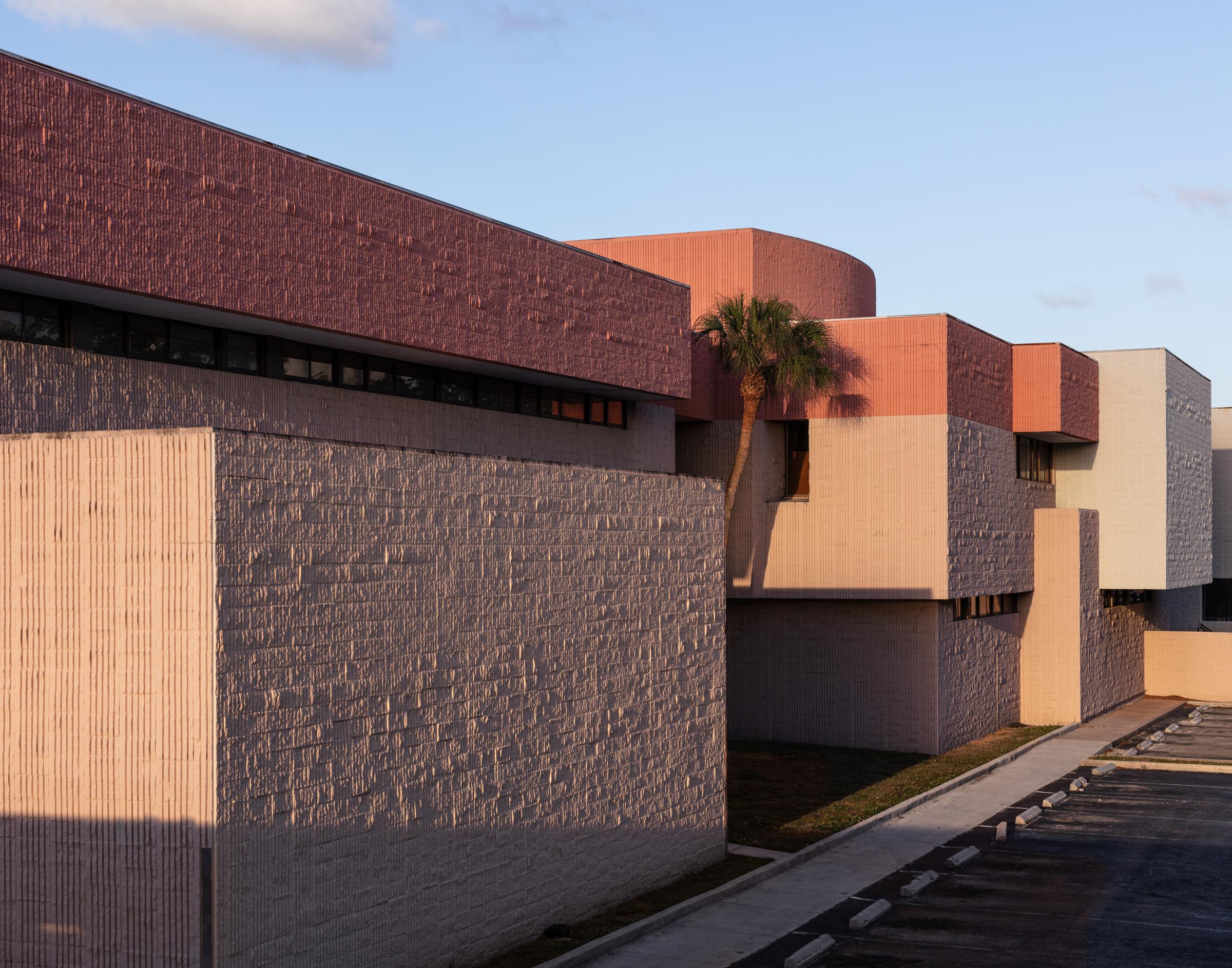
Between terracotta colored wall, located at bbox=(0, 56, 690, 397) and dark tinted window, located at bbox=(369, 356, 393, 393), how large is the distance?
103 centimetres

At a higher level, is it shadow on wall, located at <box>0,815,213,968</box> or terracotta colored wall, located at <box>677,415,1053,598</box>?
terracotta colored wall, located at <box>677,415,1053,598</box>

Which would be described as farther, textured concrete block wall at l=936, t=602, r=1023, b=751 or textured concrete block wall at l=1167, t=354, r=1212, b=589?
textured concrete block wall at l=1167, t=354, r=1212, b=589

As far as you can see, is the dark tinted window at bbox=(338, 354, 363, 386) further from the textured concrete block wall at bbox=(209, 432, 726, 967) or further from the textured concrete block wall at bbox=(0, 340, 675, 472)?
the textured concrete block wall at bbox=(209, 432, 726, 967)

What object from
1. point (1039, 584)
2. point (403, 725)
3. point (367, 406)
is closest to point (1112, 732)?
point (1039, 584)

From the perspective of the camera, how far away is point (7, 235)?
13703 mm

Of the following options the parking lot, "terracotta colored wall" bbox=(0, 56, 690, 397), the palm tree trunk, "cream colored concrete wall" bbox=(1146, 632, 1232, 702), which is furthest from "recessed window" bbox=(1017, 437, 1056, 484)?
"terracotta colored wall" bbox=(0, 56, 690, 397)

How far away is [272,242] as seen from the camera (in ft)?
55.7

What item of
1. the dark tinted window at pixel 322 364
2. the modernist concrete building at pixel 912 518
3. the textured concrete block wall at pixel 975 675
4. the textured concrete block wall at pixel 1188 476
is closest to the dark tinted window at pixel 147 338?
the dark tinted window at pixel 322 364

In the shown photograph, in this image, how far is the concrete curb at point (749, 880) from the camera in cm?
1521

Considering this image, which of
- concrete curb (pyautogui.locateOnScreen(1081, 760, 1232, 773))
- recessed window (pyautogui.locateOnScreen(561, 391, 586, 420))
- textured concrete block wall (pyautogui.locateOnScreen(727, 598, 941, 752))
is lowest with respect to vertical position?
concrete curb (pyautogui.locateOnScreen(1081, 760, 1232, 773))

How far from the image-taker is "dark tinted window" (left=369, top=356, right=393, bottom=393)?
20062mm

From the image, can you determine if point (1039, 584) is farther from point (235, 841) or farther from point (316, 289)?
point (235, 841)

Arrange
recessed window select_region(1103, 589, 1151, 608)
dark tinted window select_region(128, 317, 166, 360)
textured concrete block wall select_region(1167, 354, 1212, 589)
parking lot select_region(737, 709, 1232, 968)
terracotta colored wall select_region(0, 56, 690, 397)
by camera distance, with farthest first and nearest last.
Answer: recessed window select_region(1103, 589, 1151, 608) → textured concrete block wall select_region(1167, 354, 1212, 589) → dark tinted window select_region(128, 317, 166, 360) → parking lot select_region(737, 709, 1232, 968) → terracotta colored wall select_region(0, 56, 690, 397)

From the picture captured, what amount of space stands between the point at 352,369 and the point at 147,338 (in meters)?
3.73
